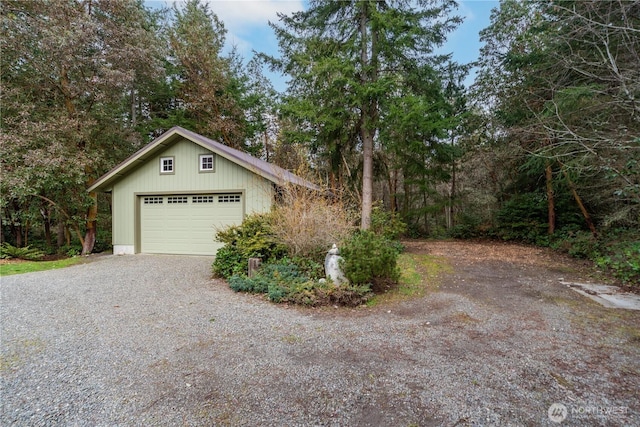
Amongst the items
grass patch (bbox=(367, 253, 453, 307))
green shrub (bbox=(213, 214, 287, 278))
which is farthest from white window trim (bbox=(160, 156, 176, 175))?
grass patch (bbox=(367, 253, 453, 307))

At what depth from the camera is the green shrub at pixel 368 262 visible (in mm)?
4922

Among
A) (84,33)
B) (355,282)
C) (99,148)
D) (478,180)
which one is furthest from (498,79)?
(99,148)

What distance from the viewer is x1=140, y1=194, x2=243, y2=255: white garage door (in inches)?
368

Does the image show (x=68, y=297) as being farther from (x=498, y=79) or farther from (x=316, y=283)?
(x=498, y=79)

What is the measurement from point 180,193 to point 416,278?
7.84 meters

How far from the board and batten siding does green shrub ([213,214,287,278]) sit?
199 cm

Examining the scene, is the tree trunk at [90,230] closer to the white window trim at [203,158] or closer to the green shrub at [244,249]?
the white window trim at [203,158]

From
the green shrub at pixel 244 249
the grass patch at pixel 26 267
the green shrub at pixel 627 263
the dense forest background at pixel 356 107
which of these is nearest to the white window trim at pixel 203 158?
the dense forest background at pixel 356 107

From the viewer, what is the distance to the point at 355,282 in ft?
16.2

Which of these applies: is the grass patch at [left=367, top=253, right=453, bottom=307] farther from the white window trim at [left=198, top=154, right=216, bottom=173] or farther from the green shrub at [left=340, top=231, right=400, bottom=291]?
the white window trim at [left=198, top=154, right=216, bottom=173]

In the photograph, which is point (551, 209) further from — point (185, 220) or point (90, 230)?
point (90, 230)

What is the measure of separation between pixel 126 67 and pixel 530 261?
49.0ft

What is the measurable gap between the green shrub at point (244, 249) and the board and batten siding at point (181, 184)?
199cm

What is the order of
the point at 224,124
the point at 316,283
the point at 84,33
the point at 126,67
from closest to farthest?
the point at 316,283 → the point at 84,33 → the point at 126,67 → the point at 224,124
